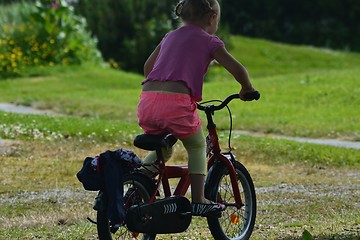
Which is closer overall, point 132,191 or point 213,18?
point 132,191

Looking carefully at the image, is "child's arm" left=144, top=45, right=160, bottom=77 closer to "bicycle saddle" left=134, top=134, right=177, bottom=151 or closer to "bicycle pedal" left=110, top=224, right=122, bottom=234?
"bicycle saddle" left=134, top=134, right=177, bottom=151

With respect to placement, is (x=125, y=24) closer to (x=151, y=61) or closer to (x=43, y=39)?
(x=43, y=39)

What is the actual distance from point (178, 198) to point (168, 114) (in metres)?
0.60

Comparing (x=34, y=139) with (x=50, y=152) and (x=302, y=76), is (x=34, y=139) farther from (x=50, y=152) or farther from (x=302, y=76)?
(x=302, y=76)

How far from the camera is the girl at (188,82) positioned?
6238 mm

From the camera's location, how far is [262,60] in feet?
105

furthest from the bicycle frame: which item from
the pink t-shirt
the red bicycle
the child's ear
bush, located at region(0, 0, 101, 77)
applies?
bush, located at region(0, 0, 101, 77)

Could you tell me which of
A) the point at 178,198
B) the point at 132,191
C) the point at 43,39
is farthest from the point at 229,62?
the point at 43,39

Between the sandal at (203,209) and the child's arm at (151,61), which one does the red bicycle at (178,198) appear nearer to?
the sandal at (203,209)

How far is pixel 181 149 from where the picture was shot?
1327cm

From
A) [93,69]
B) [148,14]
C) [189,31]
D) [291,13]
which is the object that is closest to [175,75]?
[189,31]

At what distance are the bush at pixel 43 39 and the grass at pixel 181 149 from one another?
577 millimetres

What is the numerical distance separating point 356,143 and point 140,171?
29.5 feet

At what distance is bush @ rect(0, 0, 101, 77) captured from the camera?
79.2ft
